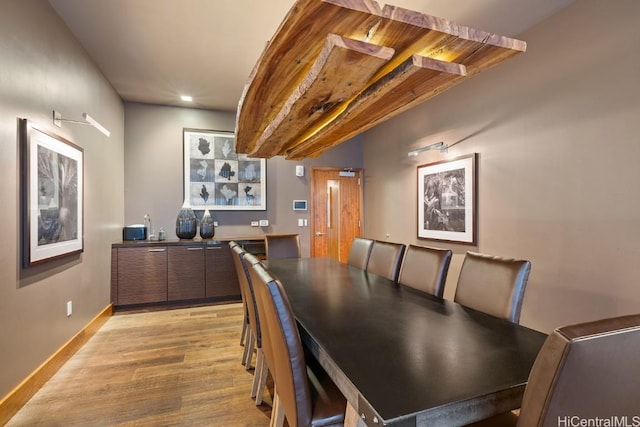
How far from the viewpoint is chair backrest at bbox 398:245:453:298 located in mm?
2009

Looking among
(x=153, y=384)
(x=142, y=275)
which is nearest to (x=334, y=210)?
(x=142, y=275)

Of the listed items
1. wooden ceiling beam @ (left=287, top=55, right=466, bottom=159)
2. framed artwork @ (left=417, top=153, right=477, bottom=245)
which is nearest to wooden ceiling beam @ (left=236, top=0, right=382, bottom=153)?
wooden ceiling beam @ (left=287, top=55, right=466, bottom=159)

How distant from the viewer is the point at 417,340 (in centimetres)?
120

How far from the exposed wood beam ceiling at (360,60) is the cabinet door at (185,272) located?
A: 2.81 m

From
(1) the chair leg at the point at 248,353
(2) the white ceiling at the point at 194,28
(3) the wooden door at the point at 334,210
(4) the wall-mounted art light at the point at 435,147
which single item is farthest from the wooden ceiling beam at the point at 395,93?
(3) the wooden door at the point at 334,210

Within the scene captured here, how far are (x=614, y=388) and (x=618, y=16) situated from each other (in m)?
2.57

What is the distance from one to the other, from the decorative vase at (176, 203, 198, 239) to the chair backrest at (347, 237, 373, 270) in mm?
2397

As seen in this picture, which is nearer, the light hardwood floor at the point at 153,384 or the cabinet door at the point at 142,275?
the light hardwood floor at the point at 153,384

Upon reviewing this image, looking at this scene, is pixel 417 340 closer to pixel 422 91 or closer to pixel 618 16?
pixel 422 91

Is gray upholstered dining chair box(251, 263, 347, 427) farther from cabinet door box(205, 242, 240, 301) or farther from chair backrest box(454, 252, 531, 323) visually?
cabinet door box(205, 242, 240, 301)

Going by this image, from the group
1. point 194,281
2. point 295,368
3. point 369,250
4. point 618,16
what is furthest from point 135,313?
point 618,16

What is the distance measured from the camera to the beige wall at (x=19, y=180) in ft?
6.03

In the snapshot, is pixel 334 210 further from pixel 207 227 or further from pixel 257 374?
pixel 257 374

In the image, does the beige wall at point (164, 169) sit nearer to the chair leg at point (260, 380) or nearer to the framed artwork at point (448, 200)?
the framed artwork at point (448, 200)
